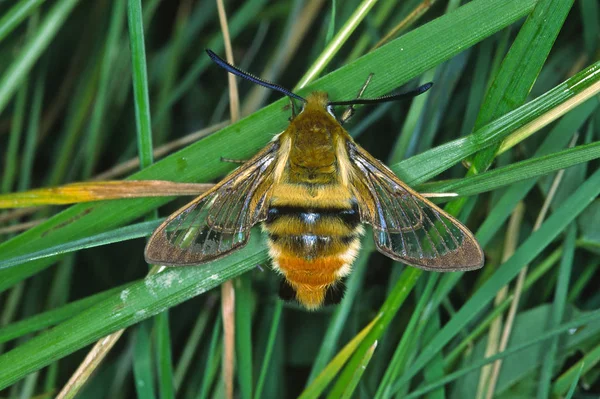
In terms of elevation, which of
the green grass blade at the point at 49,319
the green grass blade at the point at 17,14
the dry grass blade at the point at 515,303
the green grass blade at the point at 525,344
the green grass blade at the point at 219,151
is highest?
the green grass blade at the point at 17,14

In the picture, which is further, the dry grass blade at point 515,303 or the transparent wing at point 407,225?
the dry grass blade at point 515,303

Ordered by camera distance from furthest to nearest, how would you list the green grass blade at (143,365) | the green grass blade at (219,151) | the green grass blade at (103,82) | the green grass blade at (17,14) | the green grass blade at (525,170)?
the green grass blade at (103,82), the green grass blade at (17,14), the green grass blade at (143,365), the green grass blade at (219,151), the green grass blade at (525,170)

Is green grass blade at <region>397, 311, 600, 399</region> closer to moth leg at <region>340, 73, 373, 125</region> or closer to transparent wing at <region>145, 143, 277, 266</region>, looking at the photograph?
transparent wing at <region>145, 143, 277, 266</region>

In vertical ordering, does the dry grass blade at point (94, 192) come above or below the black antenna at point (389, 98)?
above

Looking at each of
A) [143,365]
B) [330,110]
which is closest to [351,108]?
[330,110]

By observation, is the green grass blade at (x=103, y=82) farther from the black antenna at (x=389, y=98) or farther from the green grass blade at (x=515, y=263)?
the green grass blade at (x=515, y=263)

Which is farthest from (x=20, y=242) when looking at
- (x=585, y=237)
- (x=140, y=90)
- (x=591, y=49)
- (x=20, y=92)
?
(x=591, y=49)

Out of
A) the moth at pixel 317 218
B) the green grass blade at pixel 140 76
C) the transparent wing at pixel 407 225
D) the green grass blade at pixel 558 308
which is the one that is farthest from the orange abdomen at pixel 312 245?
the green grass blade at pixel 558 308

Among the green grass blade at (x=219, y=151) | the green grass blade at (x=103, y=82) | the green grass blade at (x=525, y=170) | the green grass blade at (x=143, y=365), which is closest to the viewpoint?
the green grass blade at (x=525, y=170)
